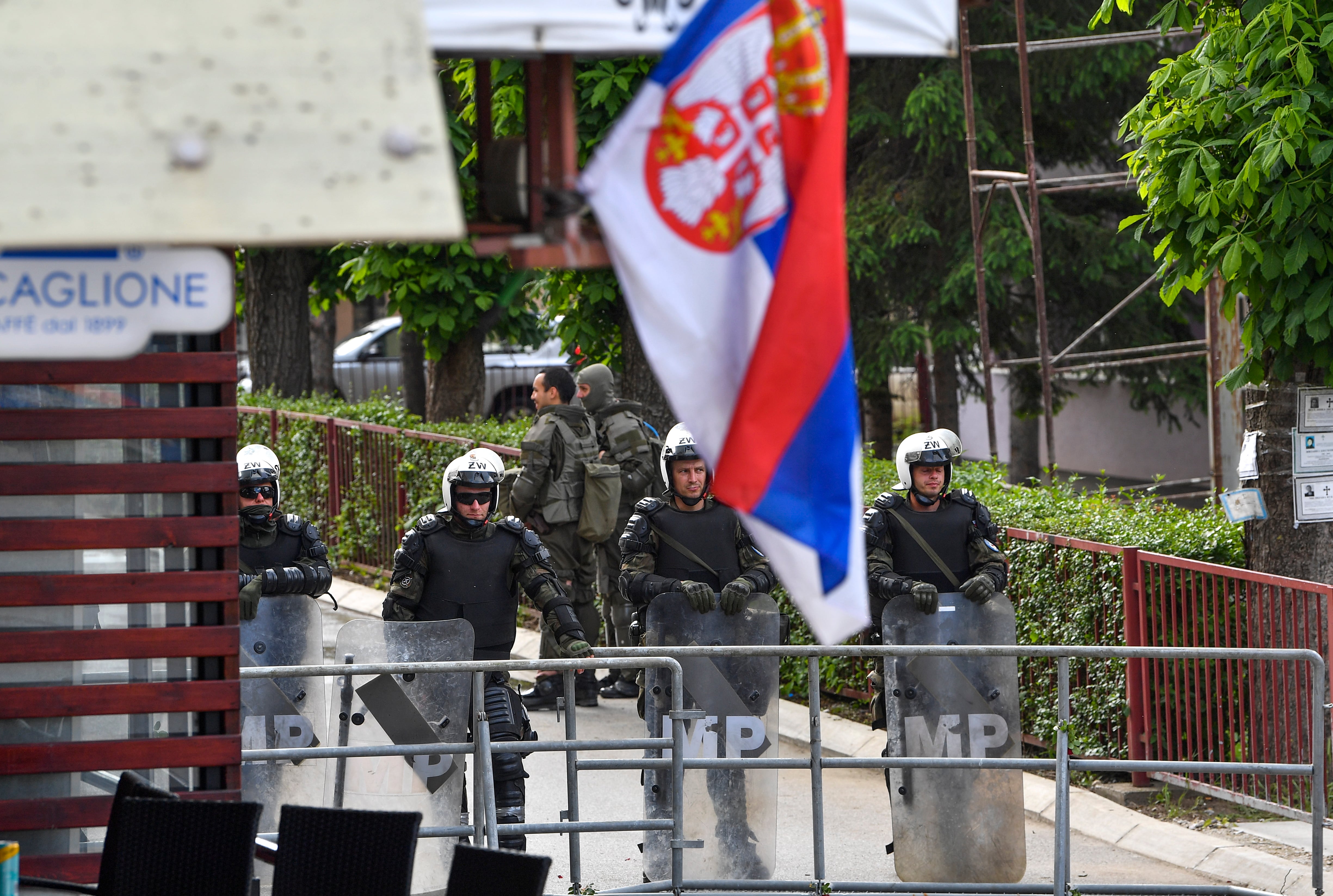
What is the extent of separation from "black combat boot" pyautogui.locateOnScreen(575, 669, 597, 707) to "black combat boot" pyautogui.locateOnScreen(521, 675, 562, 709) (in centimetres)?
13

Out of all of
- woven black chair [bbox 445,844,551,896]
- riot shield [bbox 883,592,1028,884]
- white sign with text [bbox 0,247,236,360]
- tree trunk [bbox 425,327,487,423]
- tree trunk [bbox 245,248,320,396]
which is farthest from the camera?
tree trunk [bbox 245,248,320,396]

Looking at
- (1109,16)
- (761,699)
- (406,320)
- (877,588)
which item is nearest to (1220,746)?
(877,588)

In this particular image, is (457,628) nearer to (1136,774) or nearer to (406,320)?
(1136,774)

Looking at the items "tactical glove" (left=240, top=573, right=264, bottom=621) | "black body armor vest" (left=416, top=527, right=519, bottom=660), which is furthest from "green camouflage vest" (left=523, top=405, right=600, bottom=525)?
"tactical glove" (left=240, top=573, right=264, bottom=621)

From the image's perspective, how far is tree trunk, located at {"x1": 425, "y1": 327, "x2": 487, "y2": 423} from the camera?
1709 centimetres

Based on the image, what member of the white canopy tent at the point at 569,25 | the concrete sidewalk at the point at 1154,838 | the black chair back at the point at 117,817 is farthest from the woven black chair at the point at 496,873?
the concrete sidewalk at the point at 1154,838

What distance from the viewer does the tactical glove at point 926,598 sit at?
7039 millimetres

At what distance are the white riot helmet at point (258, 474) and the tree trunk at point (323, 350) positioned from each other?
18.1 meters

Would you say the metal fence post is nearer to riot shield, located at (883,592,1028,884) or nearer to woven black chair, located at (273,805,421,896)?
riot shield, located at (883,592,1028,884)

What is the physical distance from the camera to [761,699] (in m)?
7.01

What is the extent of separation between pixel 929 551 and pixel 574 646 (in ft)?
5.88

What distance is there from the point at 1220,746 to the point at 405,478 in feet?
26.9

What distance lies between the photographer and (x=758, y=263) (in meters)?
3.25

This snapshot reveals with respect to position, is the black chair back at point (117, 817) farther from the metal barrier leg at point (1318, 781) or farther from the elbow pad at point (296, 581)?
the metal barrier leg at point (1318, 781)
